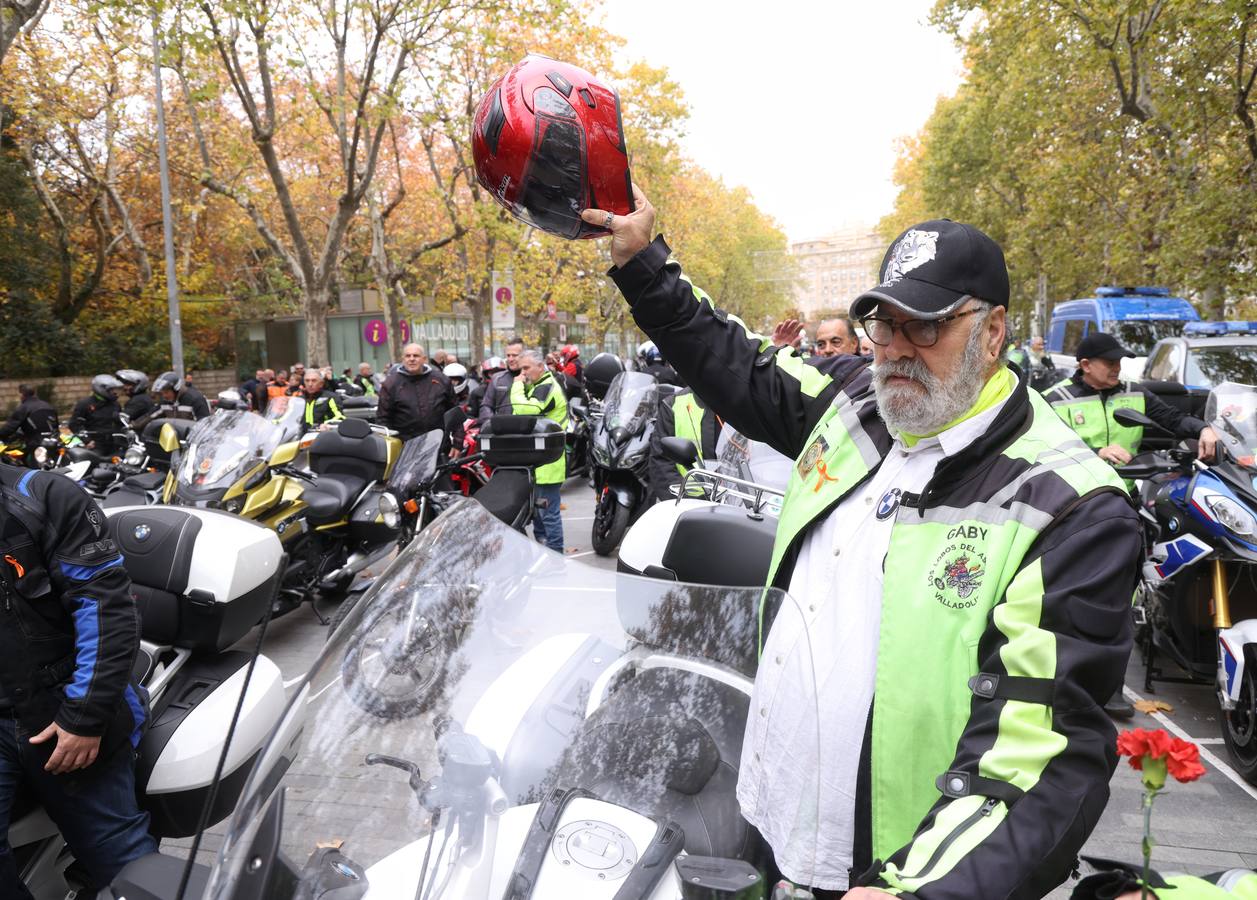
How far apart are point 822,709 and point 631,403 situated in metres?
6.54

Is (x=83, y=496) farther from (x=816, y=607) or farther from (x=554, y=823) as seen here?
(x=816, y=607)

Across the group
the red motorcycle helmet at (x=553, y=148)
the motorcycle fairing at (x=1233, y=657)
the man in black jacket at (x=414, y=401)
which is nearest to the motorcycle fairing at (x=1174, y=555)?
the motorcycle fairing at (x=1233, y=657)

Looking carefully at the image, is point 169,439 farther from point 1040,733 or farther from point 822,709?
point 1040,733

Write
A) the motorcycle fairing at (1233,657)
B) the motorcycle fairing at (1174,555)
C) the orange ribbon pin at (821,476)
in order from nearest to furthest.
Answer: the orange ribbon pin at (821,476) < the motorcycle fairing at (1233,657) < the motorcycle fairing at (1174,555)

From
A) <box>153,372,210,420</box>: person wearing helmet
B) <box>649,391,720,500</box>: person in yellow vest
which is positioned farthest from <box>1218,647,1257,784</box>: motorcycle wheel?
<box>153,372,210,420</box>: person wearing helmet

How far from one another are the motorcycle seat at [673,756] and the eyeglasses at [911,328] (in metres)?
0.69

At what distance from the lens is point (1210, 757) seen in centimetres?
420

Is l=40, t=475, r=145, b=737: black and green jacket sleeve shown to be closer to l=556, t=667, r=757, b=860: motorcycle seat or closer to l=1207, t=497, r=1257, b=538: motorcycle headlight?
l=556, t=667, r=757, b=860: motorcycle seat

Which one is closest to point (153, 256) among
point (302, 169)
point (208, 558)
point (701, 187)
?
point (302, 169)

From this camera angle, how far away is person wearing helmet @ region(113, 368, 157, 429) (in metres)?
10.6

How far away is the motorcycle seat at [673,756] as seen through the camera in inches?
57.8

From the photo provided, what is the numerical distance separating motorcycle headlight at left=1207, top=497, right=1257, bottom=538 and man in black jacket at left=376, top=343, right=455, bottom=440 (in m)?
6.31

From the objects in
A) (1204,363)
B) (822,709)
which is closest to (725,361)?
(822,709)

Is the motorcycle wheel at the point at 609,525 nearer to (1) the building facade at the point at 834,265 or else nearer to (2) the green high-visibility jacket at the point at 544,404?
(2) the green high-visibility jacket at the point at 544,404
